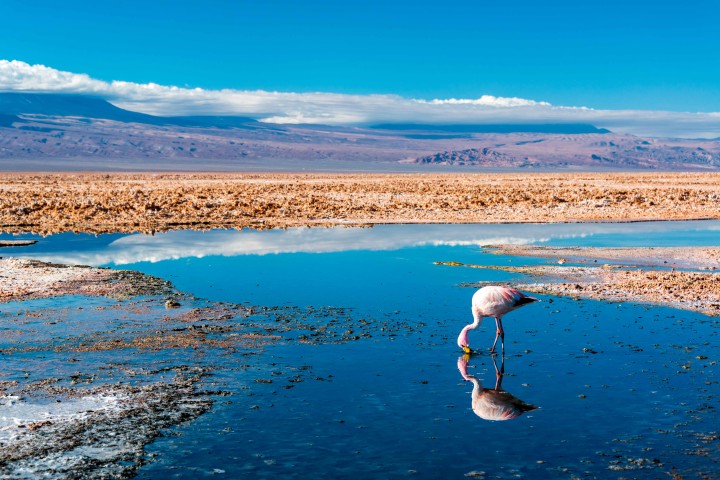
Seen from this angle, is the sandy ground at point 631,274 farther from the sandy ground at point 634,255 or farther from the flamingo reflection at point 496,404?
the flamingo reflection at point 496,404

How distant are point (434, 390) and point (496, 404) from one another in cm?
84

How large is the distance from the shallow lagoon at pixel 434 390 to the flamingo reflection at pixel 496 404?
0.12 meters

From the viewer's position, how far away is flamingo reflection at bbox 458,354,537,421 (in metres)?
9.27

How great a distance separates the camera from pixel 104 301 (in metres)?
16.0

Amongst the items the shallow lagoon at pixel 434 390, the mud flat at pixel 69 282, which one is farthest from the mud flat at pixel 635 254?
the mud flat at pixel 69 282

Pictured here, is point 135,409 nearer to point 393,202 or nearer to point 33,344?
point 33,344

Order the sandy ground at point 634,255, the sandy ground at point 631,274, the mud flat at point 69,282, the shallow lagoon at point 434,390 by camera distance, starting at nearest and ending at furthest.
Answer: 1. the shallow lagoon at point 434,390
2. the sandy ground at point 631,274
3. the mud flat at point 69,282
4. the sandy ground at point 634,255

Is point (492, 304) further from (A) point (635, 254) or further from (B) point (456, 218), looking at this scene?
(B) point (456, 218)

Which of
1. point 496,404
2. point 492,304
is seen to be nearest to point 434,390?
point 496,404

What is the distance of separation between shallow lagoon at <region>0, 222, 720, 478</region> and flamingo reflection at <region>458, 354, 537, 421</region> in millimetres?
117

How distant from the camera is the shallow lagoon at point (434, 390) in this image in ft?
26.0

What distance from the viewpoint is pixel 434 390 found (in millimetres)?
10133

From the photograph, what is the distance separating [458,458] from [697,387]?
3.80 m

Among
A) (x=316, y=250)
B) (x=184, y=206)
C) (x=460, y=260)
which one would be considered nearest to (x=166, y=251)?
(x=316, y=250)
